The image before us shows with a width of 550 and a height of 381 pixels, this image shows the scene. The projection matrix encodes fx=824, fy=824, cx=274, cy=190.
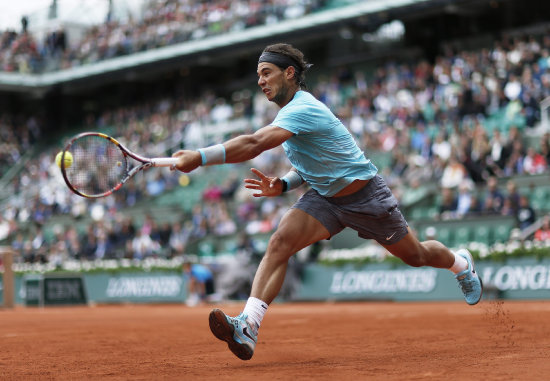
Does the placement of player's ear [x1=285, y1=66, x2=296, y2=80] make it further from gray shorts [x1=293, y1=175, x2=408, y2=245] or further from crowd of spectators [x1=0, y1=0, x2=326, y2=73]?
crowd of spectators [x1=0, y1=0, x2=326, y2=73]

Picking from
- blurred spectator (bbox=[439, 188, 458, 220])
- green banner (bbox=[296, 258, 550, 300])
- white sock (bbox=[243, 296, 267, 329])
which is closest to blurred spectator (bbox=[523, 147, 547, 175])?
blurred spectator (bbox=[439, 188, 458, 220])

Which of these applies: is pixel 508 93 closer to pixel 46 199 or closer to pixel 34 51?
pixel 46 199

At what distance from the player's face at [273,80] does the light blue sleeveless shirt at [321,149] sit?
0.12 metres

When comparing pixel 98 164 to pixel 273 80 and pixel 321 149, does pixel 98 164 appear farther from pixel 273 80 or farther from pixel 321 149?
pixel 321 149

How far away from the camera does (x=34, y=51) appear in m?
37.4

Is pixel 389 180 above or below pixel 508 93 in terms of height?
below

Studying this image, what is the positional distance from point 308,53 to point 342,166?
85.9 feet

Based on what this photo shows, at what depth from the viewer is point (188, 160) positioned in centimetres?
537

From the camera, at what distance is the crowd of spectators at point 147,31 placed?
2869 cm

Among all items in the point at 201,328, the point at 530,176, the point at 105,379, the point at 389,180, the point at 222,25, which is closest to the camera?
the point at 105,379

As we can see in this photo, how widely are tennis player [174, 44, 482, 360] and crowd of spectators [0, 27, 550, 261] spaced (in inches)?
399

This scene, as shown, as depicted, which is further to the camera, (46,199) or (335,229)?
(46,199)

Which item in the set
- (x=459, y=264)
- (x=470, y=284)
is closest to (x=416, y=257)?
(x=459, y=264)

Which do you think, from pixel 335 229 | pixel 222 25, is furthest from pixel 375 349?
pixel 222 25
